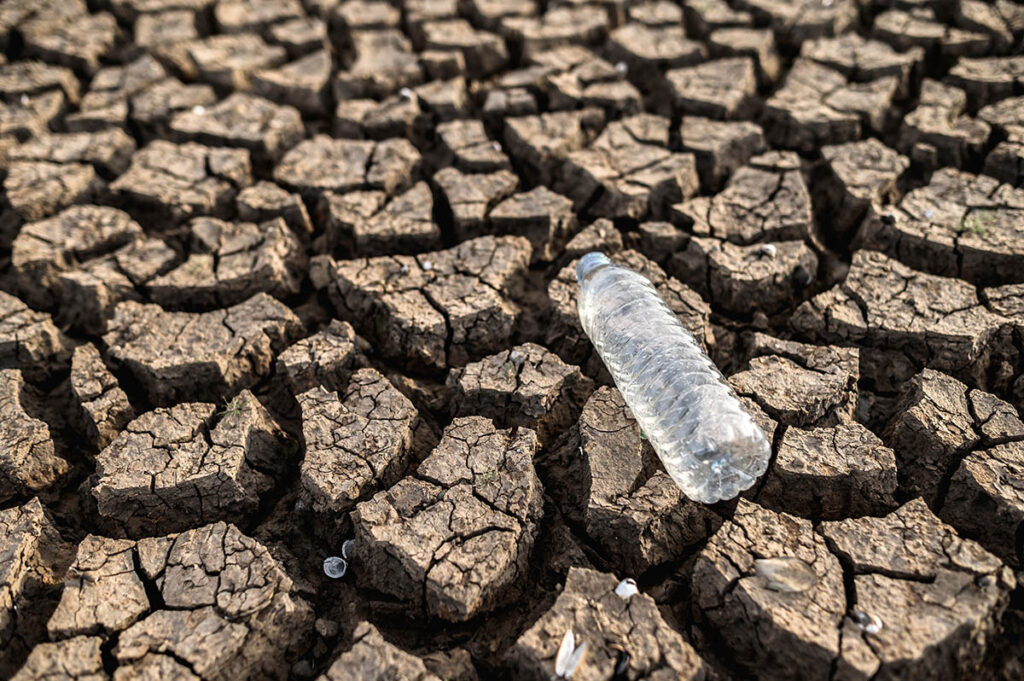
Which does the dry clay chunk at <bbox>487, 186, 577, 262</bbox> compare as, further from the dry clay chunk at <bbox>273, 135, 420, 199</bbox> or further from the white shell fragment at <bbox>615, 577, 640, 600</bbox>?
the white shell fragment at <bbox>615, 577, 640, 600</bbox>

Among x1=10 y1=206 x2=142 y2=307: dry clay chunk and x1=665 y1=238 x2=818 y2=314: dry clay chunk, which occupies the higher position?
x1=665 y1=238 x2=818 y2=314: dry clay chunk

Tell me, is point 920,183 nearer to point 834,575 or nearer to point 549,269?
point 549,269

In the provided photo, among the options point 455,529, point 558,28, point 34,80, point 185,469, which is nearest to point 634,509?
point 455,529

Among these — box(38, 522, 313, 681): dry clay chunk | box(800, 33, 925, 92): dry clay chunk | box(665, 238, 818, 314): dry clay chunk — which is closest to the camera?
box(38, 522, 313, 681): dry clay chunk

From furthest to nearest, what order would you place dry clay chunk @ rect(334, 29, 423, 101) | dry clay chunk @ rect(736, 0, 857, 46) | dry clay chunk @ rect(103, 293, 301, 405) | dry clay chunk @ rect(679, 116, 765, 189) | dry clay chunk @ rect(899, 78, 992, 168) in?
dry clay chunk @ rect(736, 0, 857, 46) < dry clay chunk @ rect(334, 29, 423, 101) < dry clay chunk @ rect(679, 116, 765, 189) < dry clay chunk @ rect(899, 78, 992, 168) < dry clay chunk @ rect(103, 293, 301, 405)

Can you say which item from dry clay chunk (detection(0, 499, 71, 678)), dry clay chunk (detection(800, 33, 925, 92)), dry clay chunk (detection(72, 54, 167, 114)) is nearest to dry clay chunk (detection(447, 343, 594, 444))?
dry clay chunk (detection(0, 499, 71, 678))

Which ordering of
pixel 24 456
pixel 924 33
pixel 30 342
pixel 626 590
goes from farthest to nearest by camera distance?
1. pixel 924 33
2. pixel 30 342
3. pixel 24 456
4. pixel 626 590

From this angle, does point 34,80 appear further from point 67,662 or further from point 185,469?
point 67,662

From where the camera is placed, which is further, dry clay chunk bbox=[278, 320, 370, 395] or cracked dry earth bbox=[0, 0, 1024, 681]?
dry clay chunk bbox=[278, 320, 370, 395]
